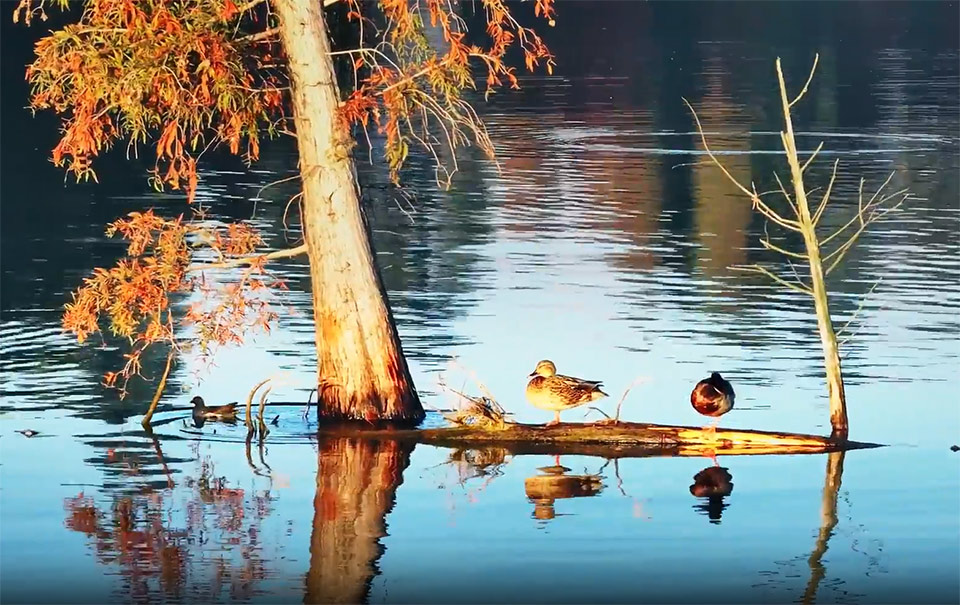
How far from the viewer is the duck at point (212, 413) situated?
18.6 meters

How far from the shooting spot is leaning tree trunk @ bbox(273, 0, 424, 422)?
60.2 ft

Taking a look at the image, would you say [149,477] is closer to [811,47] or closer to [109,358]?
[109,358]

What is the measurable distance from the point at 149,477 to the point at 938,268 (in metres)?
15.3

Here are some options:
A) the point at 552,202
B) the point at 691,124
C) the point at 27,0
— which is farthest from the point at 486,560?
the point at 691,124

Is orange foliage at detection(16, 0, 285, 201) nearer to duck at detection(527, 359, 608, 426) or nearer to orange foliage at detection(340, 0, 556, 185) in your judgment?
orange foliage at detection(340, 0, 556, 185)

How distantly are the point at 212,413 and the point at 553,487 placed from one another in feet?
13.5

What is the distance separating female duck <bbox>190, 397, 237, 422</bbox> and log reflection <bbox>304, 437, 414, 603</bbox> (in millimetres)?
1281

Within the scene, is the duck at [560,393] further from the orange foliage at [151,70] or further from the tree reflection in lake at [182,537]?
the orange foliage at [151,70]

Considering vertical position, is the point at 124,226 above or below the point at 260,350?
above

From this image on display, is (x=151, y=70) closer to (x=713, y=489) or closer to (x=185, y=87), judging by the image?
(x=185, y=87)

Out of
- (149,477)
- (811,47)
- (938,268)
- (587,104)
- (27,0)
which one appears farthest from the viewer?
(811,47)

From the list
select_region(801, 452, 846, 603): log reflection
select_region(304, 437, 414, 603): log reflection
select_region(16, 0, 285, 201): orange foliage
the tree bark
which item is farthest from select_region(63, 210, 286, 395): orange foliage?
select_region(801, 452, 846, 603): log reflection

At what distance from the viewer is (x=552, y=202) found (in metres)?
37.5

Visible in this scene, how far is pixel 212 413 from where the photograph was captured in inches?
735
